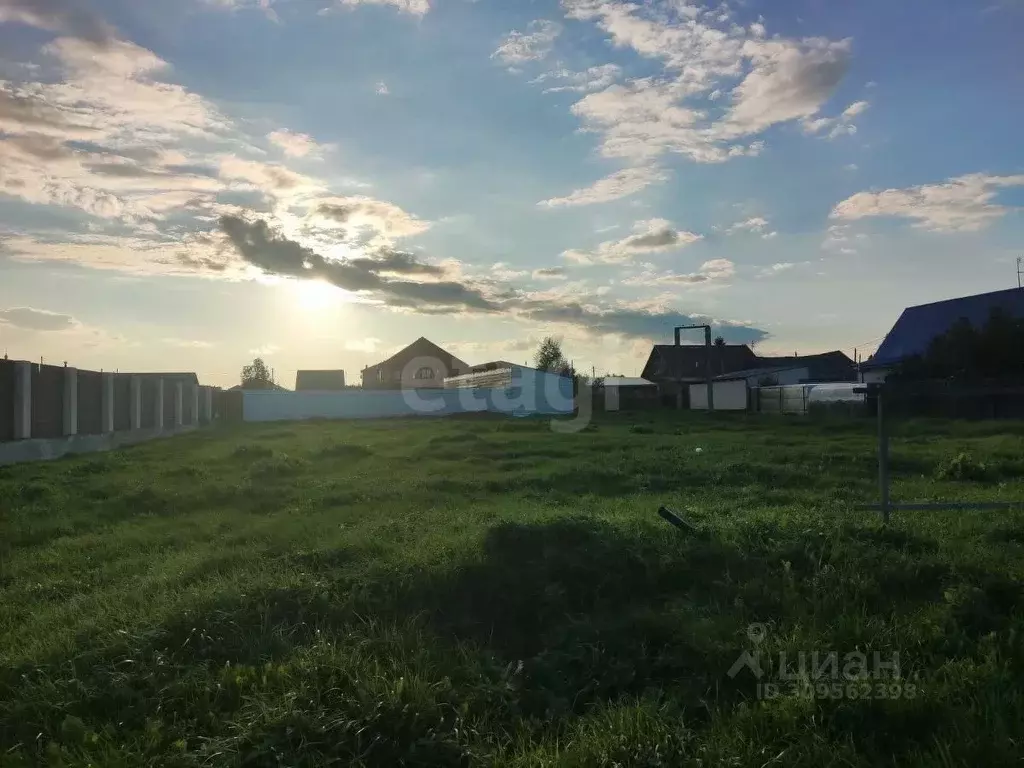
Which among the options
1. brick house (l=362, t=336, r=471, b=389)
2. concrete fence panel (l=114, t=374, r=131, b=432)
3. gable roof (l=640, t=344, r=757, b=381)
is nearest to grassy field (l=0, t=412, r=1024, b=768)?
concrete fence panel (l=114, t=374, r=131, b=432)

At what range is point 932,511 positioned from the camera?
7168mm

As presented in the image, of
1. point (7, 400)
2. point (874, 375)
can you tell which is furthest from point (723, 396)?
point (7, 400)

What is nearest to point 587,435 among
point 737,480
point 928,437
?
point 928,437

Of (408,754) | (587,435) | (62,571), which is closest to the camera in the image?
(408,754)

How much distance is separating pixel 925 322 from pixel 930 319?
28cm

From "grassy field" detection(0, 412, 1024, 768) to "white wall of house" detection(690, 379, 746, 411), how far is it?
32.3 meters

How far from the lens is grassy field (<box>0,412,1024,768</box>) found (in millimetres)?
3277

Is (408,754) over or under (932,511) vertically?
under

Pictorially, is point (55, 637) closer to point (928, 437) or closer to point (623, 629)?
point (623, 629)

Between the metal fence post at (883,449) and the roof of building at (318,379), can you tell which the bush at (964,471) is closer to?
the metal fence post at (883,449)

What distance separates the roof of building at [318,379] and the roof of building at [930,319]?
40.8 metres

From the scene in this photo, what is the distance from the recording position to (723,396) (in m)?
41.2

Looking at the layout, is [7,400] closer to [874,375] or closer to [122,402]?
[122,402]

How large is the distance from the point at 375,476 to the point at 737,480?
561 cm
